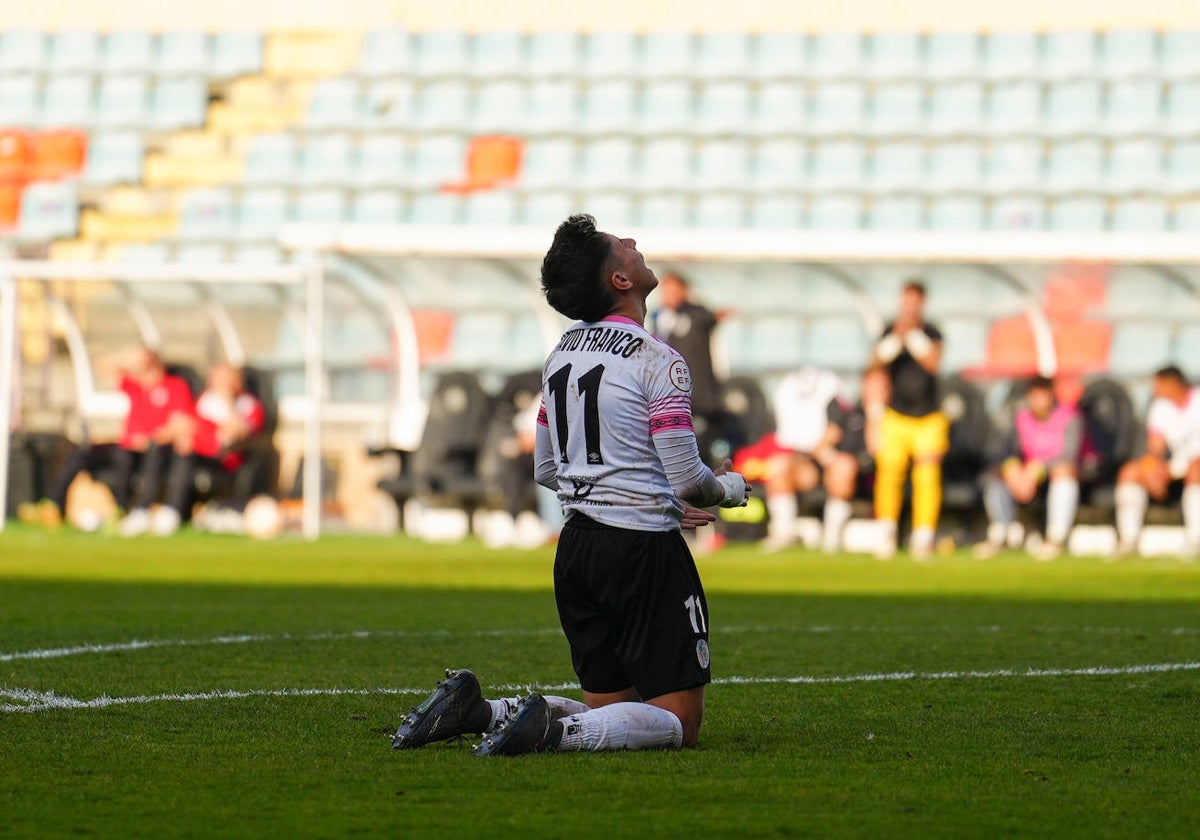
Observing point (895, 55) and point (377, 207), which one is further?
point (377, 207)

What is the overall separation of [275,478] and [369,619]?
9.97 meters

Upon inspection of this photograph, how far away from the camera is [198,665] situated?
6.80 meters

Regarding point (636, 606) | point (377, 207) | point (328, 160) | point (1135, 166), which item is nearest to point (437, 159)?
point (377, 207)

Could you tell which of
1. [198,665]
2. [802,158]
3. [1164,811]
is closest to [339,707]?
[198,665]

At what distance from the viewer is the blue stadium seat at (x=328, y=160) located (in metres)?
22.3

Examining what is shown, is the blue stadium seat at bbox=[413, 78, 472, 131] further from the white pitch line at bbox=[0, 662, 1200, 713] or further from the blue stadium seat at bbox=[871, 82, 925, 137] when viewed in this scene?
the white pitch line at bbox=[0, 662, 1200, 713]

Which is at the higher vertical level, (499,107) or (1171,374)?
→ (499,107)

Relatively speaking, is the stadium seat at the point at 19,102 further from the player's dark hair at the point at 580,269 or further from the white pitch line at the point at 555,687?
the player's dark hair at the point at 580,269

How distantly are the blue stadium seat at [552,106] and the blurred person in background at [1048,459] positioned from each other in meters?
8.02

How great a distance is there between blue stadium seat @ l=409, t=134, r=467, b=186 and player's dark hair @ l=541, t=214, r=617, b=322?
17.3 metres

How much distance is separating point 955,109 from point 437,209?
575 cm

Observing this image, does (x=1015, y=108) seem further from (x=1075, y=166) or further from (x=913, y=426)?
(x=913, y=426)

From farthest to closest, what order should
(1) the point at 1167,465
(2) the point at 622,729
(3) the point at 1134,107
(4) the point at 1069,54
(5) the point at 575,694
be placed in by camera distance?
(4) the point at 1069,54 < (3) the point at 1134,107 < (1) the point at 1167,465 < (5) the point at 575,694 < (2) the point at 622,729

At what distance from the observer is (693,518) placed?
198 inches
